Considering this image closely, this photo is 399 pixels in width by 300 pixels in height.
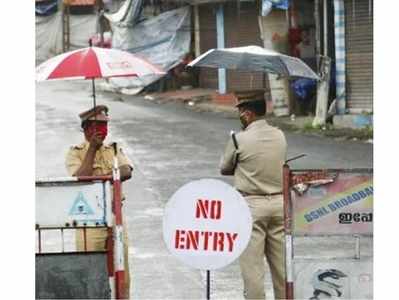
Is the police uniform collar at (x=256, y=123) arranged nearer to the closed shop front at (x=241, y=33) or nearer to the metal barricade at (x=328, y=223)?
the metal barricade at (x=328, y=223)

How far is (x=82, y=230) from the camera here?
275 inches

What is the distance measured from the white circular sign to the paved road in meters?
2.09

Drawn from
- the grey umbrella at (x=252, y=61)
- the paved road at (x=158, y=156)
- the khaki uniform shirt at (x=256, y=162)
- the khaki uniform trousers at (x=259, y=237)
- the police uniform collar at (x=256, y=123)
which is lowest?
the paved road at (x=158, y=156)

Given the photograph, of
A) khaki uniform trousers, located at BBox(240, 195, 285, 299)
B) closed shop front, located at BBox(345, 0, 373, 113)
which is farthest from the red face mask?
closed shop front, located at BBox(345, 0, 373, 113)

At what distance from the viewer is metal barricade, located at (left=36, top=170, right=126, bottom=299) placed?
6637 mm

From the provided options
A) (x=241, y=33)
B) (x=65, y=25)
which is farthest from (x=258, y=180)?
(x=65, y=25)

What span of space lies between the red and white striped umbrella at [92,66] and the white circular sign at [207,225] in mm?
1367

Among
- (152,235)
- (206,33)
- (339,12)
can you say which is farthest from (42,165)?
(206,33)

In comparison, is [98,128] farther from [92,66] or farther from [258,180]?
[258,180]

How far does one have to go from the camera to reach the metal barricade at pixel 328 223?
676 cm

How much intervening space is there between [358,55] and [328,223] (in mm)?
14484

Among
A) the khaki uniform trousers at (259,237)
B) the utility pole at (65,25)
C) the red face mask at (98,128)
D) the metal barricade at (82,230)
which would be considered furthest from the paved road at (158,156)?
the utility pole at (65,25)

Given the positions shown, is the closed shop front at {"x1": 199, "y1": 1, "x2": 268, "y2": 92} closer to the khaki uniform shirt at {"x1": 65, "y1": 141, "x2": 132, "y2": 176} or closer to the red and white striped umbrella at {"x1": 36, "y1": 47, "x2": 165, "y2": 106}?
the red and white striped umbrella at {"x1": 36, "y1": 47, "x2": 165, "y2": 106}
